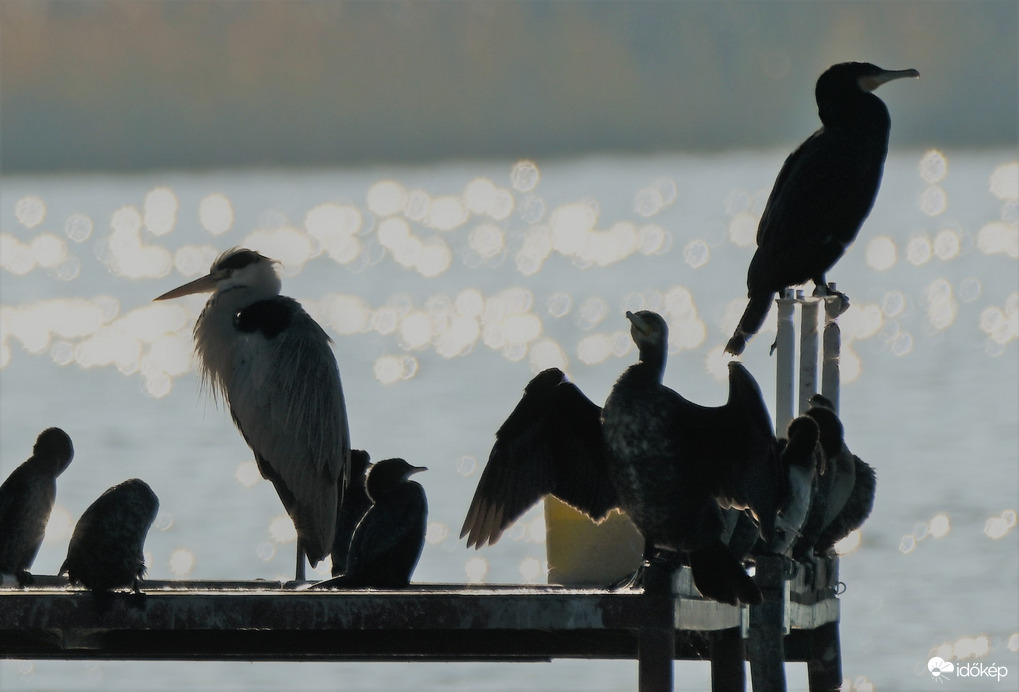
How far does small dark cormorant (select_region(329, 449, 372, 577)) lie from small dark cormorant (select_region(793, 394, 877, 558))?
232 centimetres

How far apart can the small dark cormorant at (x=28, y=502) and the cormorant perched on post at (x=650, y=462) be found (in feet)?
8.49

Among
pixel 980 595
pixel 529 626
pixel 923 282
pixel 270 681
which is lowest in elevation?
pixel 529 626

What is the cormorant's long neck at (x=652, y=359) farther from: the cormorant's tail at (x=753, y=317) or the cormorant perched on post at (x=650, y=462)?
the cormorant's tail at (x=753, y=317)

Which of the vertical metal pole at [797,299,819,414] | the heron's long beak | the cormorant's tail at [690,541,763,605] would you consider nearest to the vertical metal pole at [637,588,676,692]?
the cormorant's tail at [690,541,763,605]

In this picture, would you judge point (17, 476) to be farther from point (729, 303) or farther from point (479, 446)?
point (729, 303)

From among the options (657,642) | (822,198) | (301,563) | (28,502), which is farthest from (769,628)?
(28,502)

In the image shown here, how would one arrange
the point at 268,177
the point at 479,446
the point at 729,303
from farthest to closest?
1. the point at 268,177
2. the point at 729,303
3. the point at 479,446

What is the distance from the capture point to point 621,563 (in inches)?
364

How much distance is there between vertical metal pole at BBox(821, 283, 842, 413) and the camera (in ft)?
31.0

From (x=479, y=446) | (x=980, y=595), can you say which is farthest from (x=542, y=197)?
(x=980, y=595)

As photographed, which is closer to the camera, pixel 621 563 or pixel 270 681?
pixel 621 563

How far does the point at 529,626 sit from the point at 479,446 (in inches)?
1177

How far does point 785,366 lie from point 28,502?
3666mm

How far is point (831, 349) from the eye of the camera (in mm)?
9586
